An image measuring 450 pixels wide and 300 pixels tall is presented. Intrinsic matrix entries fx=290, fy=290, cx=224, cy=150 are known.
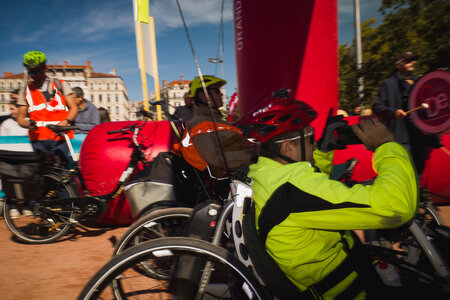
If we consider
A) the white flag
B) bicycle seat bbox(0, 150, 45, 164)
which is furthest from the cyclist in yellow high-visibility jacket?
bicycle seat bbox(0, 150, 45, 164)

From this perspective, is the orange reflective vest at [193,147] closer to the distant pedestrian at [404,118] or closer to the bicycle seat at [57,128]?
the bicycle seat at [57,128]

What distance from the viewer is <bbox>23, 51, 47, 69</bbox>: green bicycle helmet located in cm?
372

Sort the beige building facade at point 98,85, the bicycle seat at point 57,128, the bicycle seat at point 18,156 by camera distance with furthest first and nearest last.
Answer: the beige building facade at point 98,85 < the bicycle seat at point 57,128 < the bicycle seat at point 18,156

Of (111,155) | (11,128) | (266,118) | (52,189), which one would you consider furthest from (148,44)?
(11,128)

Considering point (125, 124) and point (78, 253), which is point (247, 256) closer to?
point (78, 253)

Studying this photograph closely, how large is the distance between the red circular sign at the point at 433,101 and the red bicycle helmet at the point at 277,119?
1.75 m

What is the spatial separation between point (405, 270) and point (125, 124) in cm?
362

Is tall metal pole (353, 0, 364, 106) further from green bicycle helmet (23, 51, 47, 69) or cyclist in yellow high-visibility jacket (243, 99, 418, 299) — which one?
green bicycle helmet (23, 51, 47, 69)

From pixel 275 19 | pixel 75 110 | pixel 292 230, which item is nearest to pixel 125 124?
pixel 75 110

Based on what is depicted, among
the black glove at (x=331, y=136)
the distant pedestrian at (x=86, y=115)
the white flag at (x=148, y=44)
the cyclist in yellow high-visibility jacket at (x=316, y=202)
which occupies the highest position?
the white flag at (x=148, y=44)

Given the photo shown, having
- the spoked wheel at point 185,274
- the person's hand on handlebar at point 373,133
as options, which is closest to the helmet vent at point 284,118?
the person's hand on handlebar at point 373,133

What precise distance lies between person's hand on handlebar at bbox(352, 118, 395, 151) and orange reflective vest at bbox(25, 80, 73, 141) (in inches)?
152

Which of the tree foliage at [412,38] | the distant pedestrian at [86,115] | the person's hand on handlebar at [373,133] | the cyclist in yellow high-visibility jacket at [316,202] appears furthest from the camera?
the tree foliage at [412,38]

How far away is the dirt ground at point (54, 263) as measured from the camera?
2.76 m
